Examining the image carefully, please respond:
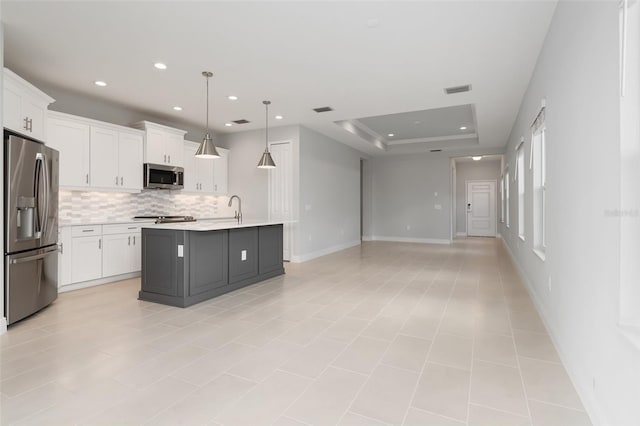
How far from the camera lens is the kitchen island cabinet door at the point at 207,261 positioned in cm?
396

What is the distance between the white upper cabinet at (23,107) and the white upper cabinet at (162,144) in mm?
1907

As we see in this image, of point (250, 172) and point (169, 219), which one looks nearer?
point (169, 219)

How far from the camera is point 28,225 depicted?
337 cm

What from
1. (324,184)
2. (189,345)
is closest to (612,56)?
(189,345)

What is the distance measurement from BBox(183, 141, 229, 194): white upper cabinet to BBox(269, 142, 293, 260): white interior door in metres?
1.15

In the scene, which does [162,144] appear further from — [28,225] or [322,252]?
[322,252]

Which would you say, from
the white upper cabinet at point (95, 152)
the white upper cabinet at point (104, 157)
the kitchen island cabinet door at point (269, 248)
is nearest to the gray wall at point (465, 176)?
the kitchen island cabinet door at point (269, 248)

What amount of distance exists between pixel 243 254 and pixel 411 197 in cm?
724

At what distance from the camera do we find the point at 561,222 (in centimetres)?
259

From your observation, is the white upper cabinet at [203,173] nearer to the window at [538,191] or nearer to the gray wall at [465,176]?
the window at [538,191]

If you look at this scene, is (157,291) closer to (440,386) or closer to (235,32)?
(235,32)

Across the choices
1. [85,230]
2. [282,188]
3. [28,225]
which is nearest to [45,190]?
[28,225]

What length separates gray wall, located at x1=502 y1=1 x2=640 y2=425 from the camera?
5.05ft

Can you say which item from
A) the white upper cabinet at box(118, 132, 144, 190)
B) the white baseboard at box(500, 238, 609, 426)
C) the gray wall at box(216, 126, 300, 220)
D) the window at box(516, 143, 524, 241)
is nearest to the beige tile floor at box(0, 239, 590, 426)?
the white baseboard at box(500, 238, 609, 426)
